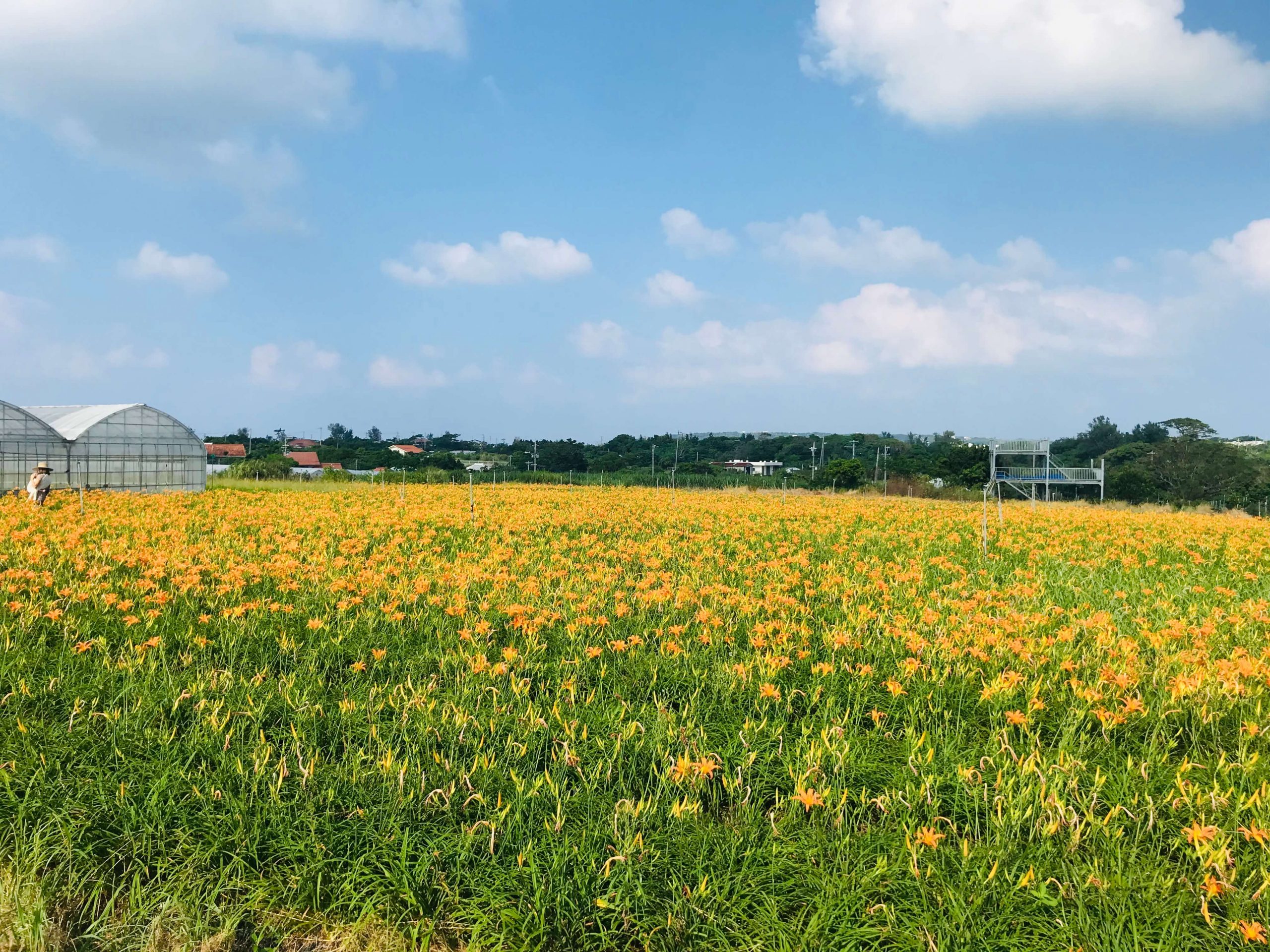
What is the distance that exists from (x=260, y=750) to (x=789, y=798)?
2.44m

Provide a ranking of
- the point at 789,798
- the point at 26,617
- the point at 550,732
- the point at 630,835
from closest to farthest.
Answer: the point at 630,835 → the point at 789,798 → the point at 550,732 → the point at 26,617

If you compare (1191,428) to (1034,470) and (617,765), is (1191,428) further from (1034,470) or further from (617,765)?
(617,765)

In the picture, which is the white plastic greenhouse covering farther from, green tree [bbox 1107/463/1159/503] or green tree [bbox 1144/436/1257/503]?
green tree [bbox 1144/436/1257/503]

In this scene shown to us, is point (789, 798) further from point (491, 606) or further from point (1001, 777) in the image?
point (491, 606)

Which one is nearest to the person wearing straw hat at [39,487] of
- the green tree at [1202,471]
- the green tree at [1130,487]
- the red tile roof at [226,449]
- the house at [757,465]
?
the green tree at [1130,487]

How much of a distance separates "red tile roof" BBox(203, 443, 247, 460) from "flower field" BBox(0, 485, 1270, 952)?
76388 millimetres

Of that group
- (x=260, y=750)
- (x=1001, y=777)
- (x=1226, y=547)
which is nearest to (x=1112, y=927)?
(x=1001, y=777)

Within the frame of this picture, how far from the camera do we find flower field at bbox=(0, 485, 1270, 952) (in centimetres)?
252

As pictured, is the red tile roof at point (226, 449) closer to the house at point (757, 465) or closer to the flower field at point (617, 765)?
the house at point (757, 465)

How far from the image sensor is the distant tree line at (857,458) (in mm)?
48812

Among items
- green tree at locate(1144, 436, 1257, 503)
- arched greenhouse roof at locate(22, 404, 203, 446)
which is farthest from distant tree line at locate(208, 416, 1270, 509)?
arched greenhouse roof at locate(22, 404, 203, 446)

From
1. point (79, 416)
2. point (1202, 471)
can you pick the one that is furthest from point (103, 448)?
point (1202, 471)

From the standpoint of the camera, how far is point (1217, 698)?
4.08 meters

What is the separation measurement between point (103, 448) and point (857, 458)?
5895 centimetres
